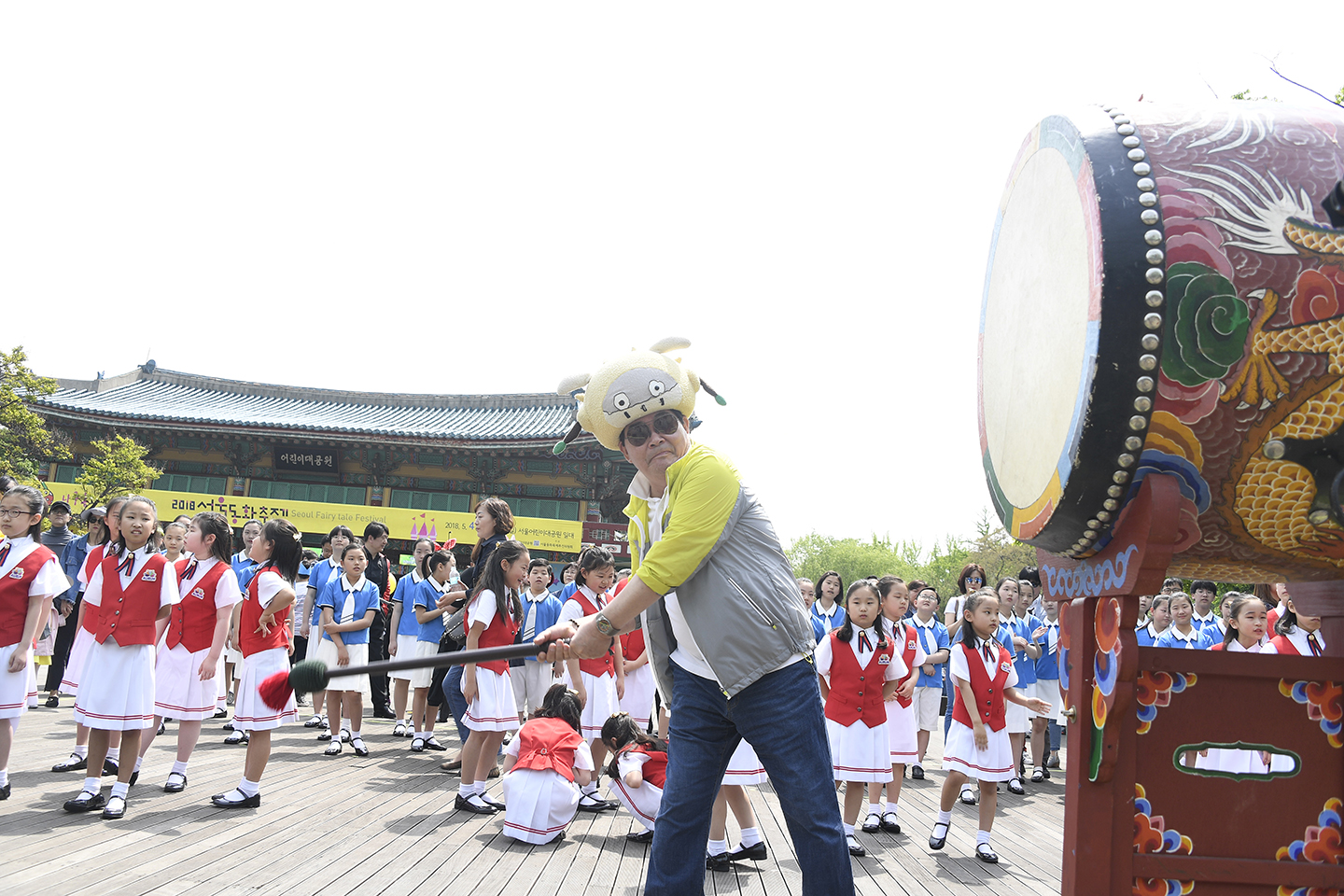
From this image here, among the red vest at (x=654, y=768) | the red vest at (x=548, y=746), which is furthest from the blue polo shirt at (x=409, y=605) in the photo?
the red vest at (x=654, y=768)

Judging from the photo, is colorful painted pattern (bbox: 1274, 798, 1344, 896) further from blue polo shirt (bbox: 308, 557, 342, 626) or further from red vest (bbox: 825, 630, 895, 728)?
blue polo shirt (bbox: 308, 557, 342, 626)

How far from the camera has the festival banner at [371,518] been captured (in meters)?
20.4

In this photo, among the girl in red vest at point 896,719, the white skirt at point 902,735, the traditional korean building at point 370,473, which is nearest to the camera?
the girl in red vest at point 896,719

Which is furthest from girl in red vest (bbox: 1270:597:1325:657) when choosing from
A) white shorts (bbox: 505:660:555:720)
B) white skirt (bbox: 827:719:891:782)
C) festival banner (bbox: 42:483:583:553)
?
festival banner (bbox: 42:483:583:553)

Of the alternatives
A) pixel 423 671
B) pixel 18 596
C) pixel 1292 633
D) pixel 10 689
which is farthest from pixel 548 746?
pixel 1292 633

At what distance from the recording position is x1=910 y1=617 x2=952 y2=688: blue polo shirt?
28.7ft

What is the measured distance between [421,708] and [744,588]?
6.76m

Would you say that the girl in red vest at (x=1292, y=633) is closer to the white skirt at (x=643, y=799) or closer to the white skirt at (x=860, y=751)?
the white skirt at (x=860, y=751)

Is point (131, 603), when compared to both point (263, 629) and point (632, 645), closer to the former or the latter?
point (263, 629)

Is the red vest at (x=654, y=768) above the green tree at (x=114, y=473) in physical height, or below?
below

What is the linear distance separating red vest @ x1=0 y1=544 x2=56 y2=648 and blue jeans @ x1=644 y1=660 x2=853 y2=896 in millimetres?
4269

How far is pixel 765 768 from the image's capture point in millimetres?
2746

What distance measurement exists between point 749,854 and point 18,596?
440cm

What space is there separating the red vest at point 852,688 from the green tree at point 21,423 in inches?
807
